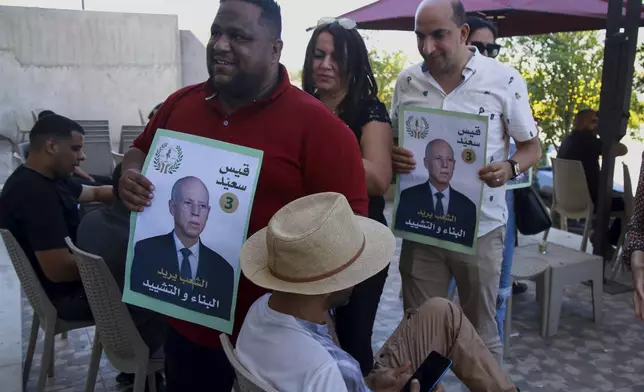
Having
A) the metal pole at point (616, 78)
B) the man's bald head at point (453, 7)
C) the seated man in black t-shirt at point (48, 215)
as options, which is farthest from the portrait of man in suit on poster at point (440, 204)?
the metal pole at point (616, 78)

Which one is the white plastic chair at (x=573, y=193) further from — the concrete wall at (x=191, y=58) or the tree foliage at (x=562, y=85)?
the concrete wall at (x=191, y=58)

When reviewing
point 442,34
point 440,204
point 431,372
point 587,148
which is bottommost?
point 431,372

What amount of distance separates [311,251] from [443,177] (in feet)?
3.24

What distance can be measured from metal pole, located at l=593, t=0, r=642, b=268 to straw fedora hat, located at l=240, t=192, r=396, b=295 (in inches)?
158

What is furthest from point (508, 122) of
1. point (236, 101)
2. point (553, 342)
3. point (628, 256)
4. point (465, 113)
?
point (553, 342)

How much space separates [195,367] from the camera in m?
1.81

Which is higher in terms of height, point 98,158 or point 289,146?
point 289,146

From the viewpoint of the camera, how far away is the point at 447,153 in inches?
89.3

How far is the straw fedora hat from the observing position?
148 centimetres

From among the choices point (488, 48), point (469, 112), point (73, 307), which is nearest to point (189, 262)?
point (469, 112)

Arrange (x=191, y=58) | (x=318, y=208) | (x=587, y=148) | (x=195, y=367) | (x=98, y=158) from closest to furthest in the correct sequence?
(x=318, y=208), (x=195, y=367), (x=587, y=148), (x=98, y=158), (x=191, y=58)

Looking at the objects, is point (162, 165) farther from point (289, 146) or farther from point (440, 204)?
point (440, 204)

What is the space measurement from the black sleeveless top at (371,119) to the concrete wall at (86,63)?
1041 cm

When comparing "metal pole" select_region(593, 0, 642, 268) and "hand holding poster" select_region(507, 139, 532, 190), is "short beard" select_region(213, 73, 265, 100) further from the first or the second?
"metal pole" select_region(593, 0, 642, 268)
